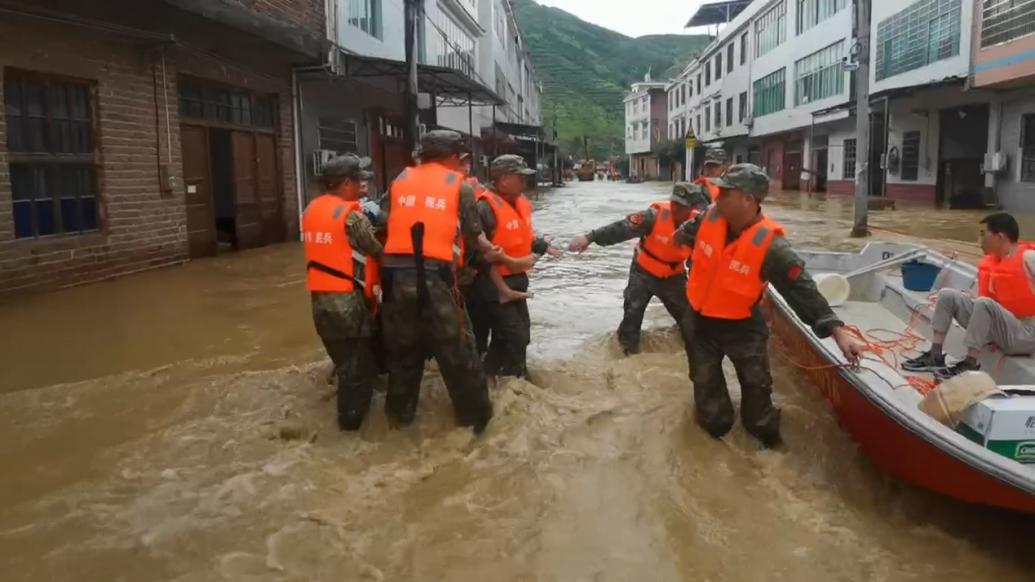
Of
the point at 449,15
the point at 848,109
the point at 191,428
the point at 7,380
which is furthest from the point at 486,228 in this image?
the point at 848,109

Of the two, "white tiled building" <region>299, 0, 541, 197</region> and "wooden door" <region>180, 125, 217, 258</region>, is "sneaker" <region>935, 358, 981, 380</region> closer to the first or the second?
"wooden door" <region>180, 125, 217, 258</region>

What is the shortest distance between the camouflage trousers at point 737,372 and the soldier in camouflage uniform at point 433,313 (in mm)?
1269

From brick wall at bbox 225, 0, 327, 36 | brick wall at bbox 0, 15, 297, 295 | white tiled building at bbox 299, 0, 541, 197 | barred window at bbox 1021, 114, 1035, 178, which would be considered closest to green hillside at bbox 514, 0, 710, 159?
white tiled building at bbox 299, 0, 541, 197

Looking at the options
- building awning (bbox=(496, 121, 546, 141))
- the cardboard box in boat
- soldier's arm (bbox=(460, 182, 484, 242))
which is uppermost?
building awning (bbox=(496, 121, 546, 141))

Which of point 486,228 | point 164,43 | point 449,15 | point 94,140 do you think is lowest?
point 486,228

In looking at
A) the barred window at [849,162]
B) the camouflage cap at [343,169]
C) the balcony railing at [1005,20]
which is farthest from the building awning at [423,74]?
the barred window at [849,162]

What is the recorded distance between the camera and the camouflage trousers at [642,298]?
6680 mm

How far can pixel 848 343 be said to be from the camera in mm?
4172

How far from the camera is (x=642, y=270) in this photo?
6.79m

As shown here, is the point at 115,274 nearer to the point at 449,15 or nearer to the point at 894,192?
the point at 449,15

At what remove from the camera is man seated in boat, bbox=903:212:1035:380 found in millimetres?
5207

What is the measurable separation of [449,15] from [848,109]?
13846mm

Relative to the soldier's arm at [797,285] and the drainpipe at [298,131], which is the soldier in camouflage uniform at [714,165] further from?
the drainpipe at [298,131]

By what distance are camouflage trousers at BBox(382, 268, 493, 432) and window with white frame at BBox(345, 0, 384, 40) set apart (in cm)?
1318
